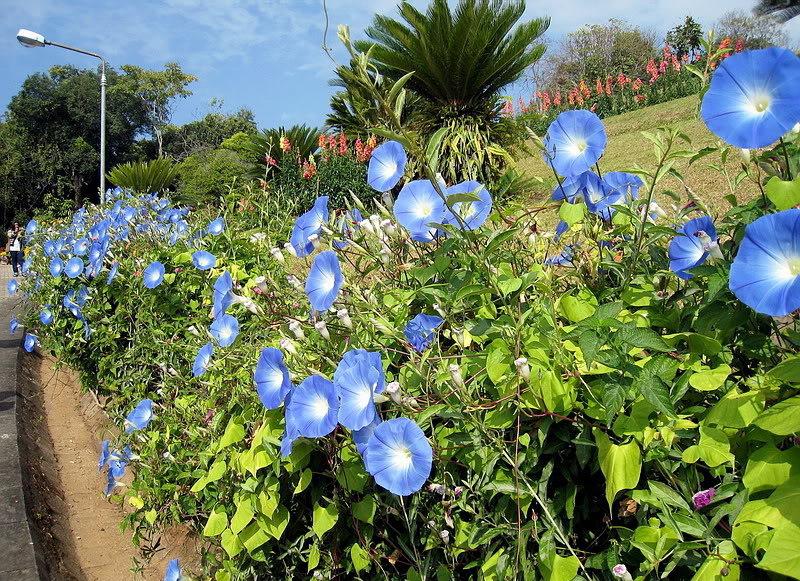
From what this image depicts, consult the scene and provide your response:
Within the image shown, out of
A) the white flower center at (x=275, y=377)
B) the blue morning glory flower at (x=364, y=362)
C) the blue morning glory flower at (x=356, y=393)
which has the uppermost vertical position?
the blue morning glory flower at (x=364, y=362)

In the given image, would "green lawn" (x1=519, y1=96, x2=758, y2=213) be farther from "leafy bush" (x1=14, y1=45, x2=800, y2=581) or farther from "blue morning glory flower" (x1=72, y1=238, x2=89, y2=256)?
"blue morning glory flower" (x1=72, y1=238, x2=89, y2=256)

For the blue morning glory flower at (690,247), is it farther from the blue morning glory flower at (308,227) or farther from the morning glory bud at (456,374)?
the blue morning glory flower at (308,227)

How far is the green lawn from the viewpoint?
5.79 metres

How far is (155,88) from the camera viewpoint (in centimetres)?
4178

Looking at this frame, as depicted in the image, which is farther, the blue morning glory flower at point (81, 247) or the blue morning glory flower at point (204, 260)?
the blue morning glory flower at point (81, 247)

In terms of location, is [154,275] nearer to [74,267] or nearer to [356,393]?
[74,267]

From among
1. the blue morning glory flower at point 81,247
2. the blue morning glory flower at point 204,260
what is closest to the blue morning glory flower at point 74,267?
the blue morning glory flower at point 81,247

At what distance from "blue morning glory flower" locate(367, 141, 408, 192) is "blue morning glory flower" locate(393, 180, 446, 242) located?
0.04 m

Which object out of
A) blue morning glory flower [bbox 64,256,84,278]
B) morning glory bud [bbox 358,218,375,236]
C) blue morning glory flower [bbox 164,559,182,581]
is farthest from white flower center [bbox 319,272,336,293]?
blue morning glory flower [bbox 64,256,84,278]

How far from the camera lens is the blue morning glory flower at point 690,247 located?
1.05m

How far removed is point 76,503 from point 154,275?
4.75 ft

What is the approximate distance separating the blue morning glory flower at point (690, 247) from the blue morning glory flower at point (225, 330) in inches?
45.7

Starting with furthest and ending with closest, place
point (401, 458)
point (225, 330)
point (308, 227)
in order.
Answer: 1. point (225, 330)
2. point (308, 227)
3. point (401, 458)

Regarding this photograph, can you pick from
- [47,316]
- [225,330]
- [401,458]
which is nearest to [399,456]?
[401,458]
